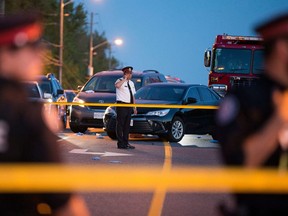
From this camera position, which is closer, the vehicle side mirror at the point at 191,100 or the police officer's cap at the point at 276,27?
the police officer's cap at the point at 276,27

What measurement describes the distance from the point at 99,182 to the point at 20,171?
33 cm

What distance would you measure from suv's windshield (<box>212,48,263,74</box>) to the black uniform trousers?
9.77 metres

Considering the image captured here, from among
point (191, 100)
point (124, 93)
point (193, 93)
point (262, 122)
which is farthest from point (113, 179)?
point (193, 93)

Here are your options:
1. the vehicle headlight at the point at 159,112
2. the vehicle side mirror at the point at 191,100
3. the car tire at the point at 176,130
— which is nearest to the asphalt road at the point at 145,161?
the car tire at the point at 176,130

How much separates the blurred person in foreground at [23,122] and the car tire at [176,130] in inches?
604

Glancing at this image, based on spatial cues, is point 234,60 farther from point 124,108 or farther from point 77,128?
point 124,108

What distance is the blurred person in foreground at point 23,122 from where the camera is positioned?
3.35m

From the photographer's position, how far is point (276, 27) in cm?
372

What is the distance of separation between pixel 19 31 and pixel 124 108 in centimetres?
1319

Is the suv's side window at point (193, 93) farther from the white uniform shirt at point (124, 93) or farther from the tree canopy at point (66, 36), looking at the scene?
the tree canopy at point (66, 36)

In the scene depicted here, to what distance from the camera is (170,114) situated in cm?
1886

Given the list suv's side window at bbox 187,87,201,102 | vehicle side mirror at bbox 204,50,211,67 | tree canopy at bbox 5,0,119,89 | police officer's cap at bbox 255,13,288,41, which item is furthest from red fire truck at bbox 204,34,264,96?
tree canopy at bbox 5,0,119,89

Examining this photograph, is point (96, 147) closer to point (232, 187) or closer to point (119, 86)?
point (119, 86)

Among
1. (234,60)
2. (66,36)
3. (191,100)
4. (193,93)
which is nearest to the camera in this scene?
(191,100)
